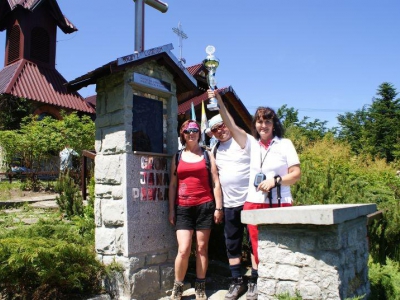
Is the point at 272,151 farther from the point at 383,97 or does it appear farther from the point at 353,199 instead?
the point at 383,97

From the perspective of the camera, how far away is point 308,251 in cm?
303

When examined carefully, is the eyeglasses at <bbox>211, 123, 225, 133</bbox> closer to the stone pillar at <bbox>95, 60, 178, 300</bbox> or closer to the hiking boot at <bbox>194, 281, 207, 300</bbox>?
the stone pillar at <bbox>95, 60, 178, 300</bbox>

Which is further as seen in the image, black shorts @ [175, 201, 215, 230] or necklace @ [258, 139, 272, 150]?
black shorts @ [175, 201, 215, 230]

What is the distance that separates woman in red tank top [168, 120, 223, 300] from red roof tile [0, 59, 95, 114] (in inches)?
587

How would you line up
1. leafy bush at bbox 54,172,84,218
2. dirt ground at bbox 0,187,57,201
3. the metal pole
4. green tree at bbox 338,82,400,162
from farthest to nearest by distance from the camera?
green tree at bbox 338,82,400,162 → dirt ground at bbox 0,187,57,201 → leafy bush at bbox 54,172,84,218 → the metal pole

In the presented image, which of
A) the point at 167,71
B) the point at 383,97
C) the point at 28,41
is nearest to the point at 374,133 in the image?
the point at 383,97

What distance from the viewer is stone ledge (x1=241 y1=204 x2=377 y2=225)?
9.32ft

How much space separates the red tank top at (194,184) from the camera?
407 cm

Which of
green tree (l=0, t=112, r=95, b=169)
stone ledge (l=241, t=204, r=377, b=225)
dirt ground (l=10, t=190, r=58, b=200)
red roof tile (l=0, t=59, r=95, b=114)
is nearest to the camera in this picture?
stone ledge (l=241, t=204, r=377, b=225)

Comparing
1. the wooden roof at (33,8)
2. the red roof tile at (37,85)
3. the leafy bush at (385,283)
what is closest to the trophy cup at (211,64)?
the leafy bush at (385,283)

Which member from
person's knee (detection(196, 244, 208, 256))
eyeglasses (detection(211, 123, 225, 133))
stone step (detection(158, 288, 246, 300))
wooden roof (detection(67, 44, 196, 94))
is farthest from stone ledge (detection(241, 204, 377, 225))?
wooden roof (detection(67, 44, 196, 94))

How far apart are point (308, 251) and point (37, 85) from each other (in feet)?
58.5

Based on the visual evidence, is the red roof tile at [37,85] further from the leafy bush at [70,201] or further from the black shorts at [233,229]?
the black shorts at [233,229]

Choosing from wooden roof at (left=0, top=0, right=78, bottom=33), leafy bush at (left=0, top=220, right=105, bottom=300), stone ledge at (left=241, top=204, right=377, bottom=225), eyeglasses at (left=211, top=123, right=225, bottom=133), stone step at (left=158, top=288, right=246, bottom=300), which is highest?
wooden roof at (left=0, top=0, right=78, bottom=33)
